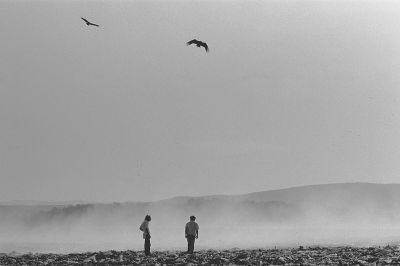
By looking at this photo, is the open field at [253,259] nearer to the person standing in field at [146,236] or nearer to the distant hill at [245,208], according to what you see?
the person standing in field at [146,236]

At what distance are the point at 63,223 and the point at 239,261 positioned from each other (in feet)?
287

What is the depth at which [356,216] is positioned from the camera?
99.8m

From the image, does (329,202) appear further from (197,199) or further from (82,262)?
(82,262)

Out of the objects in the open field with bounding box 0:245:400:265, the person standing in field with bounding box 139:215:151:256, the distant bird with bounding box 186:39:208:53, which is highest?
the distant bird with bounding box 186:39:208:53

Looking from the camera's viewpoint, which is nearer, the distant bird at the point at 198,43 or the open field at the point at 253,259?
the open field at the point at 253,259

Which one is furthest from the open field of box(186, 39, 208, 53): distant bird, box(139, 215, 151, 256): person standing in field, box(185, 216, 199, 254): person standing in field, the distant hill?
the distant hill

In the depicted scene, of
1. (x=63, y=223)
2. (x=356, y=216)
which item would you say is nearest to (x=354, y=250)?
(x=356, y=216)

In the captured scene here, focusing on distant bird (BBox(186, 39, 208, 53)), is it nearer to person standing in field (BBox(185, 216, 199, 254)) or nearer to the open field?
person standing in field (BBox(185, 216, 199, 254))

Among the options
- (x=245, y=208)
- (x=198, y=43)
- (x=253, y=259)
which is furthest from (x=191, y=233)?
(x=245, y=208)

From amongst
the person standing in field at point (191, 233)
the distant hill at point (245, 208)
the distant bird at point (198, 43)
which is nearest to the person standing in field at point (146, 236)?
the person standing in field at point (191, 233)

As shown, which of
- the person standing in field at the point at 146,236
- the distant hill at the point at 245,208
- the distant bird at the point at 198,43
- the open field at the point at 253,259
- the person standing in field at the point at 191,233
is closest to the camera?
the open field at the point at 253,259

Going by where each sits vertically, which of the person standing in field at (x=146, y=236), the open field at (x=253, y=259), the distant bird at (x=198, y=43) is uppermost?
the distant bird at (x=198, y=43)

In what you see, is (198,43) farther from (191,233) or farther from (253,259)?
(253,259)

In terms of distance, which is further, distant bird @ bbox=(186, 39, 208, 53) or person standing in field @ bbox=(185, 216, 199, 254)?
distant bird @ bbox=(186, 39, 208, 53)
